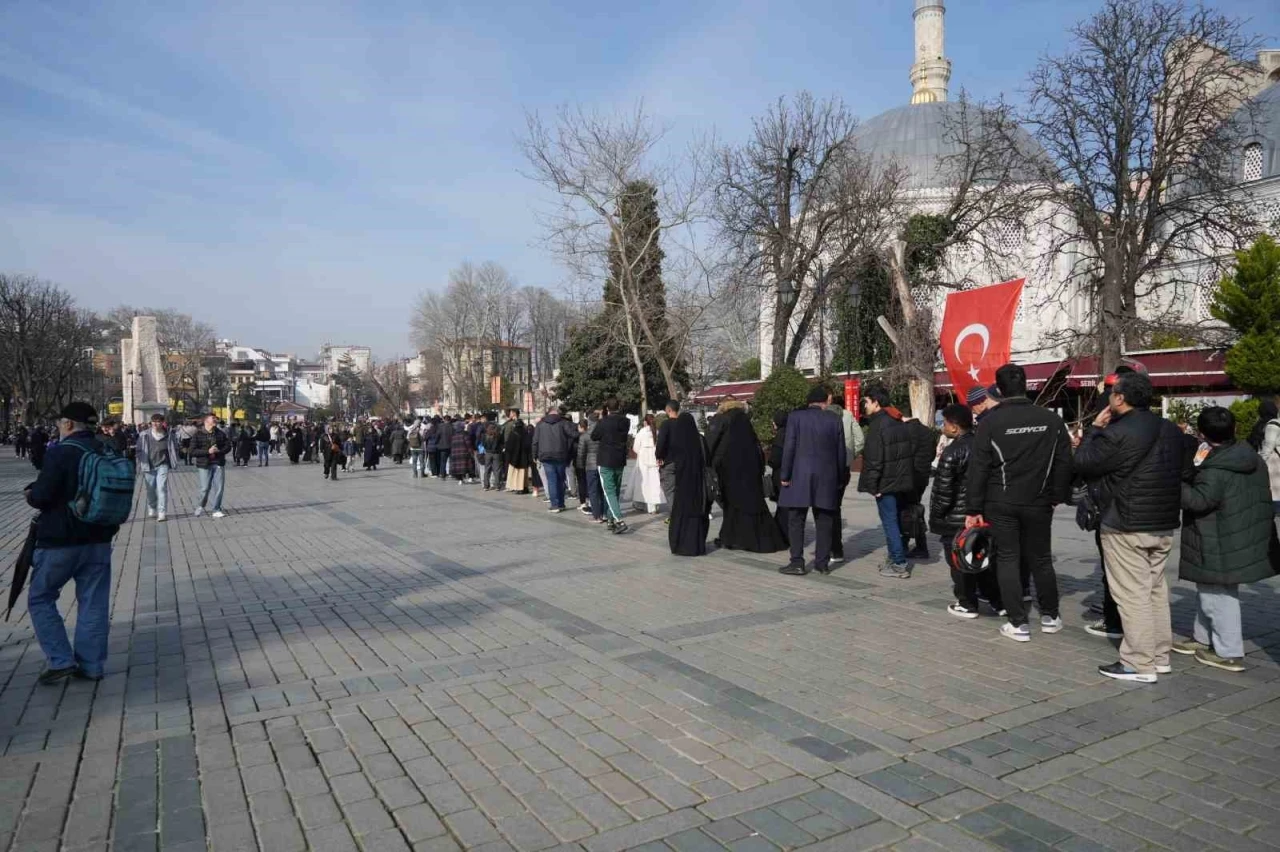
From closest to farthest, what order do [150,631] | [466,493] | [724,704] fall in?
[724,704]
[150,631]
[466,493]

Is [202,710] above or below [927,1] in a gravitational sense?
below

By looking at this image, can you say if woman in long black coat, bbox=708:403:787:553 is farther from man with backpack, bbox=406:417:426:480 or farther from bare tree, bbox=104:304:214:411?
bare tree, bbox=104:304:214:411

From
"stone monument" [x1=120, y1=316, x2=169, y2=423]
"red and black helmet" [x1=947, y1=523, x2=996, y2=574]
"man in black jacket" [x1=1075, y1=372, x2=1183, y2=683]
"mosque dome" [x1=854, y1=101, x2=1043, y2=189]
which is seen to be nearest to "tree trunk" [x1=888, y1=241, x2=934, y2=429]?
"red and black helmet" [x1=947, y1=523, x2=996, y2=574]

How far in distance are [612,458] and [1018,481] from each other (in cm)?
692

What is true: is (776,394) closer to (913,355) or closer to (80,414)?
(913,355)

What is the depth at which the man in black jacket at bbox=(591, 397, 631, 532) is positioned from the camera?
12.0 m

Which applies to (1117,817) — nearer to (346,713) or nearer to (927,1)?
(346,713)

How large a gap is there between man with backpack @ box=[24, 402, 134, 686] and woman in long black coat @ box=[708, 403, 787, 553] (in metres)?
6.18

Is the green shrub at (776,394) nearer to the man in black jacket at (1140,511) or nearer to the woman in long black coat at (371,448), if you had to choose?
the woman in long black coat at (371,448)

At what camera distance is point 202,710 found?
16.2 feet

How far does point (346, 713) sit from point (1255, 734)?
4.74m

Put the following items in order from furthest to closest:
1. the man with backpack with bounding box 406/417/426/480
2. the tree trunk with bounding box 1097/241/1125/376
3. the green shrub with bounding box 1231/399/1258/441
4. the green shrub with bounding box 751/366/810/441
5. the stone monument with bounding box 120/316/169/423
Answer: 1. the stone monument with bounding box 120/316/169/423
2. the green shrub with bounding box 751/366/810/441
3. the man with backpack with bounding box 406/417/426/480
4. the tree trunk with bounding box 1097/241/1125/376
5. the green shrub with bounding box 1231/399/1258/441

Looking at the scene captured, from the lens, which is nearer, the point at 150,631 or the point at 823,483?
the point at 150,631

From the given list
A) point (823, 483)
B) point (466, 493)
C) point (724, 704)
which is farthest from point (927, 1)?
point (724, 704)
